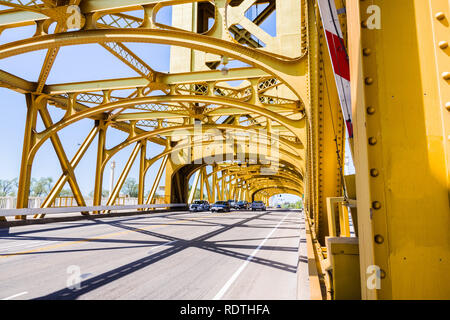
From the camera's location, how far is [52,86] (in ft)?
61.0

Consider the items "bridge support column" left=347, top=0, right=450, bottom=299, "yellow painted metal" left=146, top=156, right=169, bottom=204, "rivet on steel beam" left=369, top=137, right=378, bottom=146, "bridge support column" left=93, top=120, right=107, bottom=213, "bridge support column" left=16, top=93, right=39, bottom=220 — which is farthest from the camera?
"yellow painted metal" left=146, top=156, right=169, bottom=204

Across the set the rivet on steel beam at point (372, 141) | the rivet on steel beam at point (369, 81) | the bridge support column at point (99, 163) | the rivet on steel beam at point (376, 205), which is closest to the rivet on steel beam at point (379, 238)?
the rivet on steel beam at point (376, 205)

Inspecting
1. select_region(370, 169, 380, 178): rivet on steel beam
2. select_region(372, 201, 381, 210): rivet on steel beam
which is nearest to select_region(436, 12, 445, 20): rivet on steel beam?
select_region(370, 169, 380, 178): rivet on steel beam

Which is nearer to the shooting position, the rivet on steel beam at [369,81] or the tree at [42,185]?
the rivet on steel beam at [369,81]

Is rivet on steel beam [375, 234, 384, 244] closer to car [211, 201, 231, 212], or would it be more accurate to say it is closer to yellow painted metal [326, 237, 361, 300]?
yellow painted metal [326, 237, 361, 300]

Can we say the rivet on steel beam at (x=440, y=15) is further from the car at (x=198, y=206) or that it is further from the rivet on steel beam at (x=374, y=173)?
the car at (x=198, y=206)

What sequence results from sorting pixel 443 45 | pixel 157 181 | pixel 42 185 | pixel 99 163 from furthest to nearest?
pixel 42 185 → pixel 157 181 → pixel 99 163 → pixel 443 45

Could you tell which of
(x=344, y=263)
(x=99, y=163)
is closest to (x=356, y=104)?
(x=344, y=263)

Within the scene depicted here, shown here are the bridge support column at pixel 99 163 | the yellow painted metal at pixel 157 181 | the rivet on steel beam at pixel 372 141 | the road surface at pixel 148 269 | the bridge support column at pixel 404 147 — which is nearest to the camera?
the bridge support column at pixel 404 147

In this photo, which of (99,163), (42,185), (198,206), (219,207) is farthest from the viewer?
(42,185)

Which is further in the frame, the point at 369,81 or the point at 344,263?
the point at 344,263

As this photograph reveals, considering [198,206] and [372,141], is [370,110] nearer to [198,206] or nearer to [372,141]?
[372,141]
